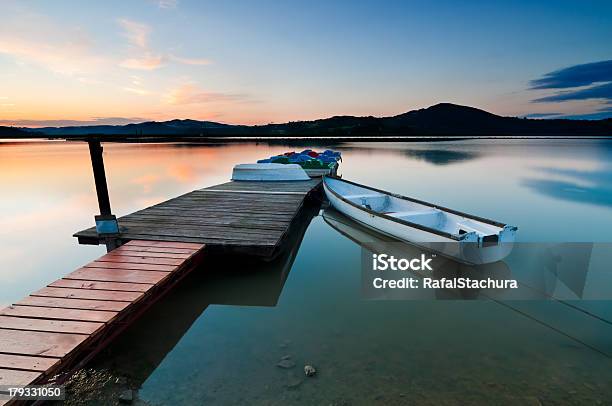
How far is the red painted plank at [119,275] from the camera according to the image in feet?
17.2

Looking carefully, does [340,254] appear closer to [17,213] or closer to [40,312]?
[40,312]

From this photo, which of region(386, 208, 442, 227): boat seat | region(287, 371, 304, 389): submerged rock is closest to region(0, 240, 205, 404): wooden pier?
region(287, 371, 304, 389): submerged rock

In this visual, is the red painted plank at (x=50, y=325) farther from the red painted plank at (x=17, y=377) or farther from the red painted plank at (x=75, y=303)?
the red painted plank at (x=17, y=377)

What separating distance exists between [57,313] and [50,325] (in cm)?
30

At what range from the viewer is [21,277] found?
788 centimetres

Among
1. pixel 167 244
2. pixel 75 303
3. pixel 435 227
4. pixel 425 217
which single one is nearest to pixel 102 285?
pixel 75 303

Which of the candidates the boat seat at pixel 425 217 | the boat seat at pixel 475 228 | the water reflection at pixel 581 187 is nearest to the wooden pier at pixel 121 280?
the boat seat at pixel 425 217

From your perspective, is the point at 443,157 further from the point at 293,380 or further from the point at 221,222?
the point at 293,380

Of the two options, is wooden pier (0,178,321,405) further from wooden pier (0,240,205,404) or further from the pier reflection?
the pier reflection

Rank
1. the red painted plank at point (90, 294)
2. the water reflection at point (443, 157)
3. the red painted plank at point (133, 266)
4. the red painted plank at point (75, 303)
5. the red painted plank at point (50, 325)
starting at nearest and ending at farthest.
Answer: the red painted plank at point (50, 325) < the red painted plank at point (75, 303) < the red painted plank at point (90, 294) < the red painted plank at point (133, 266) < the water reflection at point (443, 157)

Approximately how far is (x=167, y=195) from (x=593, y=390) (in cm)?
1981

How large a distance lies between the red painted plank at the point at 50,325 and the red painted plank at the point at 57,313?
7 cm

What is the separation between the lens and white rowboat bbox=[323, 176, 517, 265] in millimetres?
6758

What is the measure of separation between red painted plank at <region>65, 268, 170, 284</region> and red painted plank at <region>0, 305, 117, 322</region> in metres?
0.93
